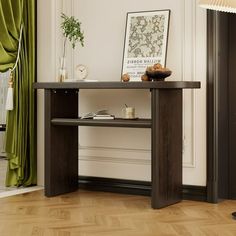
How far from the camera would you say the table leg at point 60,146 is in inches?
177

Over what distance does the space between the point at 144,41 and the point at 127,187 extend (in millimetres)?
1284

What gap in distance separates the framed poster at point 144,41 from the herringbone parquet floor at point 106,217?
113 centimetres

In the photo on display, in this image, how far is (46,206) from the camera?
413 cm

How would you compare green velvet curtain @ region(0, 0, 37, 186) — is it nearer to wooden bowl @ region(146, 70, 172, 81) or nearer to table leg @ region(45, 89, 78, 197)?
table leg @ region(45, 89, 78, 197)

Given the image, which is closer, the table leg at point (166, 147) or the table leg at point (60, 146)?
the table leg at point (166, 147)

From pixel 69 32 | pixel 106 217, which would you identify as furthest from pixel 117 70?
pixel 106 217

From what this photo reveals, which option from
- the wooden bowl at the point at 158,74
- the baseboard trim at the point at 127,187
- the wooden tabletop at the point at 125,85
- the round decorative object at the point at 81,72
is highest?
the round decorative object at the point at 81,72

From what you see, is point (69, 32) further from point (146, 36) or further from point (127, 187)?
point (127, 187)

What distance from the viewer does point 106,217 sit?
12.3 ft

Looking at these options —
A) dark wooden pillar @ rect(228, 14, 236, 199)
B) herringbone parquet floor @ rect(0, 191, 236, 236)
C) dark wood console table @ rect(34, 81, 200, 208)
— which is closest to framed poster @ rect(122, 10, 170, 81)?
dark wood console table @ rect(34, 81, 200, 208)

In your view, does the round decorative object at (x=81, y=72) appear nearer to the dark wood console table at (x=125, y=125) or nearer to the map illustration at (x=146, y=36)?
the dark wood console table at (x=125, y=125)

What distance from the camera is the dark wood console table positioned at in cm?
404

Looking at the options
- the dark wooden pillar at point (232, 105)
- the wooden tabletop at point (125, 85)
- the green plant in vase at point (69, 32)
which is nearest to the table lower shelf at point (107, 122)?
the wooden tabletop at point (125, 85)

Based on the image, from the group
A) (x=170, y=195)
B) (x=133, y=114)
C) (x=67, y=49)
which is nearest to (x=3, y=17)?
(x=67, y=49)
